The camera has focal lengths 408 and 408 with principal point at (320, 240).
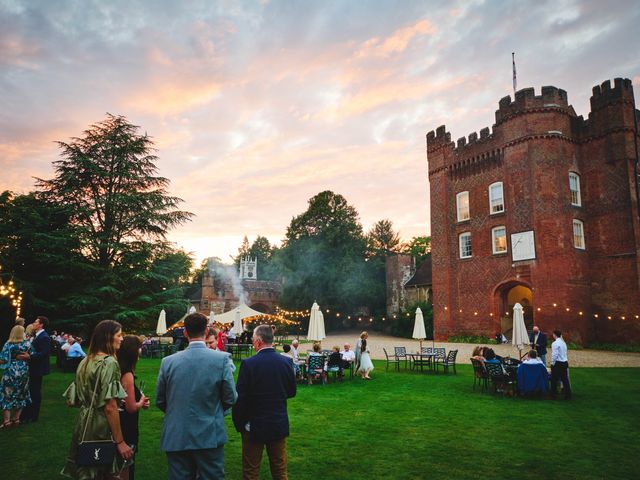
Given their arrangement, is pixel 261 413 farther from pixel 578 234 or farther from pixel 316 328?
pixel 578 234

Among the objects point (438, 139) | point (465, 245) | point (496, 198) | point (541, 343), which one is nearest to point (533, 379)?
point (541, 343)

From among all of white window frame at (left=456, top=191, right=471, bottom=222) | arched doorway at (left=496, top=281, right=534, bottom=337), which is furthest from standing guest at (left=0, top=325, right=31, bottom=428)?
white window frame at (left=456, top=191, right=471, bottom=222)

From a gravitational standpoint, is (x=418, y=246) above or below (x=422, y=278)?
above

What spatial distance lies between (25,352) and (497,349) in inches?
866

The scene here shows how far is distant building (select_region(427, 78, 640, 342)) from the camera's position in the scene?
23.9 meters

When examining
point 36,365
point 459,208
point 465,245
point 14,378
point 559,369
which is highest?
point 459,208

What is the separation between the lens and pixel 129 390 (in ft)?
13.0

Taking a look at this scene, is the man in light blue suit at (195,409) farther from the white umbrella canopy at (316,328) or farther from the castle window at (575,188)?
the castle window at (575,188)

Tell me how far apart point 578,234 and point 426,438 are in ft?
77.2

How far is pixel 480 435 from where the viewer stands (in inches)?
287

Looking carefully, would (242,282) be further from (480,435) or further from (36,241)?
(480,435)

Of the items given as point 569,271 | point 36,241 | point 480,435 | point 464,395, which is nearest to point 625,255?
point 569,271

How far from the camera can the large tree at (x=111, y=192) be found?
26.1m

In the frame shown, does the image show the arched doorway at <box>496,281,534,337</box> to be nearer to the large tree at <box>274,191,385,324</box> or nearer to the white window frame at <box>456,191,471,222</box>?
the white window frame at <box>456,191,471,222</box>
